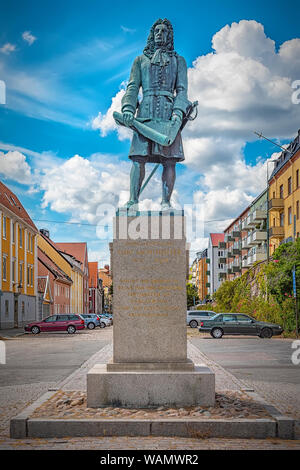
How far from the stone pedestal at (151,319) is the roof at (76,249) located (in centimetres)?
8327

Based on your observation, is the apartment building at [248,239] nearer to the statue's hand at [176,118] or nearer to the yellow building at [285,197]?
the yellow building at [285,197]

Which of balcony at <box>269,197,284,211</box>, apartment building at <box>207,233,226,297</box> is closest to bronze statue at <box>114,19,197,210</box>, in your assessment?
balcony at <box>269,197,284,211</box>

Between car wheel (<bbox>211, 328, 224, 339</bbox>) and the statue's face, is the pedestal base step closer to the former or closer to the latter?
the statue's face

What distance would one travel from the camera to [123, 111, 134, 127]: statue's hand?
8039mm

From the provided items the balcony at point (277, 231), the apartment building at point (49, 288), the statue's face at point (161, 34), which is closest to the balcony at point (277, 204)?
the balcony at point (277, 231)

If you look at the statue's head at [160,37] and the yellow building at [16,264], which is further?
the yellow building at [16,264]

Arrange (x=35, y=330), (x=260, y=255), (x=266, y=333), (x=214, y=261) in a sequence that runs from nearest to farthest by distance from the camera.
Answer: (x=266, y=333) → (x=35, y=330) → (x=260, y=255) → (x=214, y=261)

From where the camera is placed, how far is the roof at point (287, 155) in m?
41.7

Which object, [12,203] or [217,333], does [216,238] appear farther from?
[217,333]

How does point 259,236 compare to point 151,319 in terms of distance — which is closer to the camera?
point 151,319

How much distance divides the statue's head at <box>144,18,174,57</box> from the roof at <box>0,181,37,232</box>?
3366cm

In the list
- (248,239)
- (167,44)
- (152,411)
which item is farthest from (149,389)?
(248,239)

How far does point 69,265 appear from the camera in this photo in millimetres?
74250

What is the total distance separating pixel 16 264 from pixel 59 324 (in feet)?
30.1
